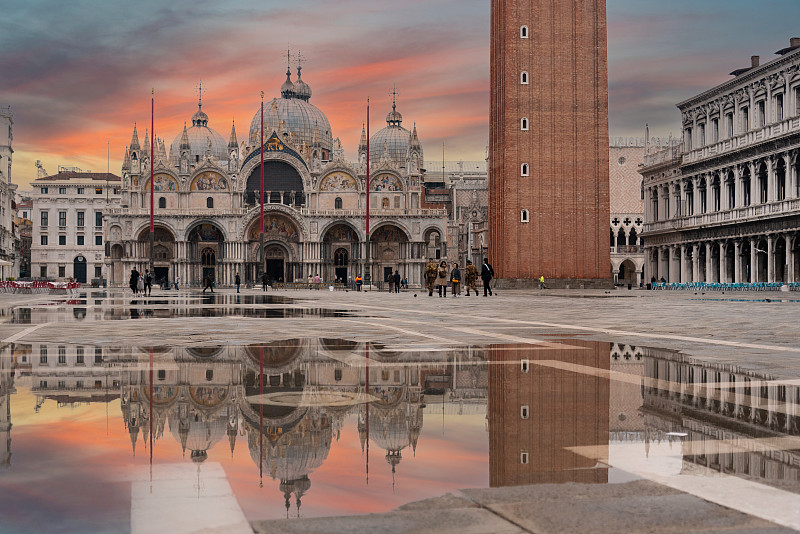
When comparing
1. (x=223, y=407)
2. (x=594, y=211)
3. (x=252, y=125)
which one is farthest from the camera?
(x=252, y=125)

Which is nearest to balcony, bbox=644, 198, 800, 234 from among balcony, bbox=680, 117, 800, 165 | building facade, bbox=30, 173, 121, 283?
balcony, bbox=680, 117, 800, 165

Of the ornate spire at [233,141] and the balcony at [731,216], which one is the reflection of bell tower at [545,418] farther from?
the ornate spire at [233,141]

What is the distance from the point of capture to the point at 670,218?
62250 millimetres

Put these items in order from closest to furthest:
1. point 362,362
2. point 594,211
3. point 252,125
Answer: point 362,362 → point 594,211 → point 252,125

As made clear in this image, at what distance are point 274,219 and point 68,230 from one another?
37.1 m

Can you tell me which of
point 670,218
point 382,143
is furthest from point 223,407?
point 382,143

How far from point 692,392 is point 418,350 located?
3610 millimetres

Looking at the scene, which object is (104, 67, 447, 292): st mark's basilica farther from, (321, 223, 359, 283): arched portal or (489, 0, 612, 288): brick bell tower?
(489, 0, 612, 288): brick bell tower

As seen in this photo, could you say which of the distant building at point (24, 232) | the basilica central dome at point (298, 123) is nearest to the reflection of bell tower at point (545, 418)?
the basilica central dome at point (298, 123)

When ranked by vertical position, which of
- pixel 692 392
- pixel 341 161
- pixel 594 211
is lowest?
pixel 692 392

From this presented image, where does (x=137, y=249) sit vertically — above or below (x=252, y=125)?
below

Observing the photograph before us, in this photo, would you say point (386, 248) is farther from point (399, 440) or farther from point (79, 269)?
point (399, 440)

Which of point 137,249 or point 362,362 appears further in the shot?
point 137,249

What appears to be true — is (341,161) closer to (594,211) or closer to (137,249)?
(137,249)
